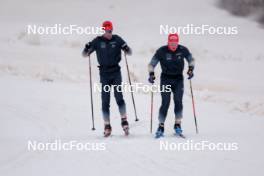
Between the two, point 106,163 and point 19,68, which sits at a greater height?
point 19,68

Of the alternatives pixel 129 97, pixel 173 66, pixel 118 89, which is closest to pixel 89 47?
pixel 118 89

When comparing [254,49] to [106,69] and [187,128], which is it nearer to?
[187,128]

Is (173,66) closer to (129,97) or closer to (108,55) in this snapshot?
(108,55)

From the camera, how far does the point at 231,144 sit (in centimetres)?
802

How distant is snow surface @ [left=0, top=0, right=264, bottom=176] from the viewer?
7.11 meters

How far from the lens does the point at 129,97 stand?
1298cm

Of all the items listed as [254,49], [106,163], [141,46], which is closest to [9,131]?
[106,163]

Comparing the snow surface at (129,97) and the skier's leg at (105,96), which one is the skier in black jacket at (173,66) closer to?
the snow surface at (129,97)

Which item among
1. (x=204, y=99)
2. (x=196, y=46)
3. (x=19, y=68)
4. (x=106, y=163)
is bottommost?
(x=106, y=163)

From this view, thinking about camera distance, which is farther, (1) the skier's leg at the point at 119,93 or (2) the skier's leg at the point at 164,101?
(1) the skier's leg at the point at 119,93

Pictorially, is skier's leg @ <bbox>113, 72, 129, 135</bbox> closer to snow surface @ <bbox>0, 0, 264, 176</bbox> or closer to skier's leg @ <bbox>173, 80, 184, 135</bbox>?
snow surface @ <bbox>0, 0, 264, 176</bbox>

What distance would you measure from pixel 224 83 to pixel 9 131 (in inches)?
352

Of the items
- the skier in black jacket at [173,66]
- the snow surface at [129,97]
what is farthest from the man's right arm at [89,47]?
the snow surface at [129,97]

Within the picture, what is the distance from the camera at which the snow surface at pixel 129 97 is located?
23.3 ft
